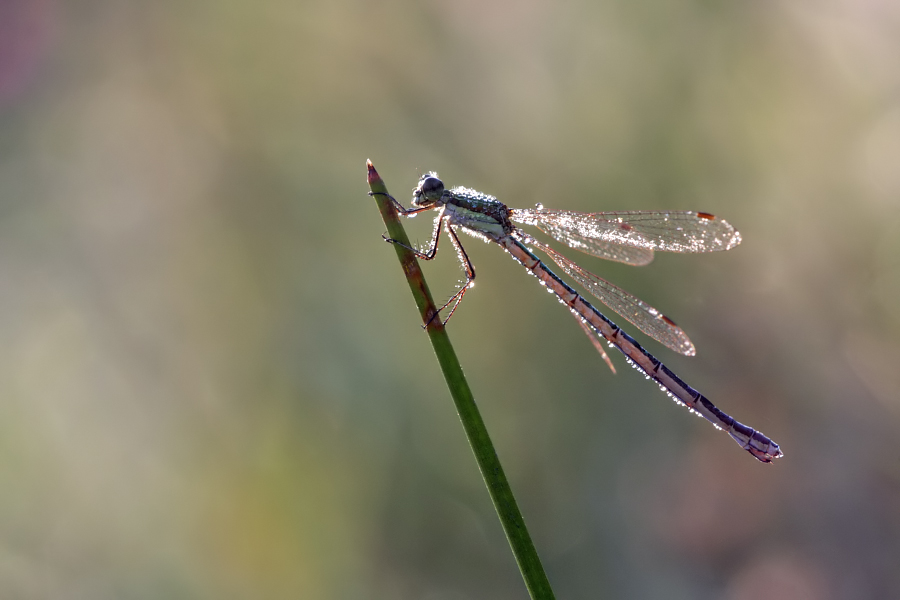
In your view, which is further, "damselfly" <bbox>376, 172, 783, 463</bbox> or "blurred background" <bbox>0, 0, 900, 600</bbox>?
"blurred background" <bbox>0, 0, 900, 600</bbox>

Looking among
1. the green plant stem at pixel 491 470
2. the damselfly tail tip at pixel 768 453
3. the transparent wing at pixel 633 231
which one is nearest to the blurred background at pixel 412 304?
the transparent wing at pixel 633 231

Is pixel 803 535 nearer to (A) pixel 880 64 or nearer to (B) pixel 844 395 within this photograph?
(B) pixel 844 395

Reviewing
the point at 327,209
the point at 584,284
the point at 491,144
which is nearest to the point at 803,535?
the point at 584,284

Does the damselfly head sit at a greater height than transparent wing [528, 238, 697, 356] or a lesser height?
greater

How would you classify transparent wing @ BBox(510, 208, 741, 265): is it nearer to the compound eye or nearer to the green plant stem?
the compound eye

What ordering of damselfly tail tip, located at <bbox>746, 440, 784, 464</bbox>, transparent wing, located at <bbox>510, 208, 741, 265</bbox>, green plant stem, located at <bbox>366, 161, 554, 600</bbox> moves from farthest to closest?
transparent wing, located at <bbox>510, 208, 741, 265</bbox>
damselfly tail tip, located at <bbox>746, 440, 784, 464</bbox>
green plant stem, located at <bbox>366, 161, 554, 600</bbox>

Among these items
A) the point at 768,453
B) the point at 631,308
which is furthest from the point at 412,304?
the point at 768,453

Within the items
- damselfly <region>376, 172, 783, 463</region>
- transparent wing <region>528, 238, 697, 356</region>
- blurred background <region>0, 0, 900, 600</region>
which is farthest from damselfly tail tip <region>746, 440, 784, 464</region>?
blurred background <region>0, 0, 900, 600</region>

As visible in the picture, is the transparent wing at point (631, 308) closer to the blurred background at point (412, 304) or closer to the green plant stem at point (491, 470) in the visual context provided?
the blurred background at point (412, 304)
